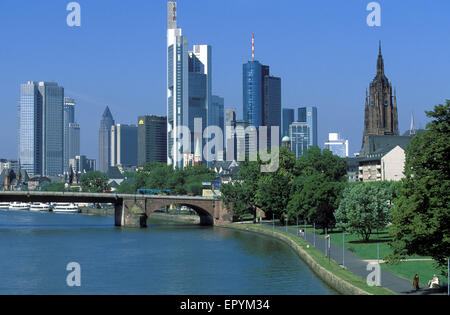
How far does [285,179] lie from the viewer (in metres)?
109

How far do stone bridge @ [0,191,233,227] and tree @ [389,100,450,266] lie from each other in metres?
81.0

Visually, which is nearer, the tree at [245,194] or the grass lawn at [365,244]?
the grass lawn at [365,244]

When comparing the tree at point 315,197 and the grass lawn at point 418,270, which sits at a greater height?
the tree at point 315,197

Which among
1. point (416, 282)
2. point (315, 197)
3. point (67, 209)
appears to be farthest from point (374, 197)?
point (67, 209)

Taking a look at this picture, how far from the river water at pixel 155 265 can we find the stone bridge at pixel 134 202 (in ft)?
74.5

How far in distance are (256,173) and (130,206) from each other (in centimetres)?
2284

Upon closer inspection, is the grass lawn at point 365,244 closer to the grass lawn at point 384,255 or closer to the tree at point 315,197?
the grass lawn at point 384,255

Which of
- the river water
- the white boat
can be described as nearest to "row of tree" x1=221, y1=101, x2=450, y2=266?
the river water

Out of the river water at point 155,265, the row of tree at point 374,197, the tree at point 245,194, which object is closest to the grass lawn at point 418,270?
the row of tree at point 374,197

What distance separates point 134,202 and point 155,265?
59910 mm

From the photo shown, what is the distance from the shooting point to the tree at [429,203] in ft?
127

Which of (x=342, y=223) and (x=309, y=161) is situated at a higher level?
(x=309, y=161)
